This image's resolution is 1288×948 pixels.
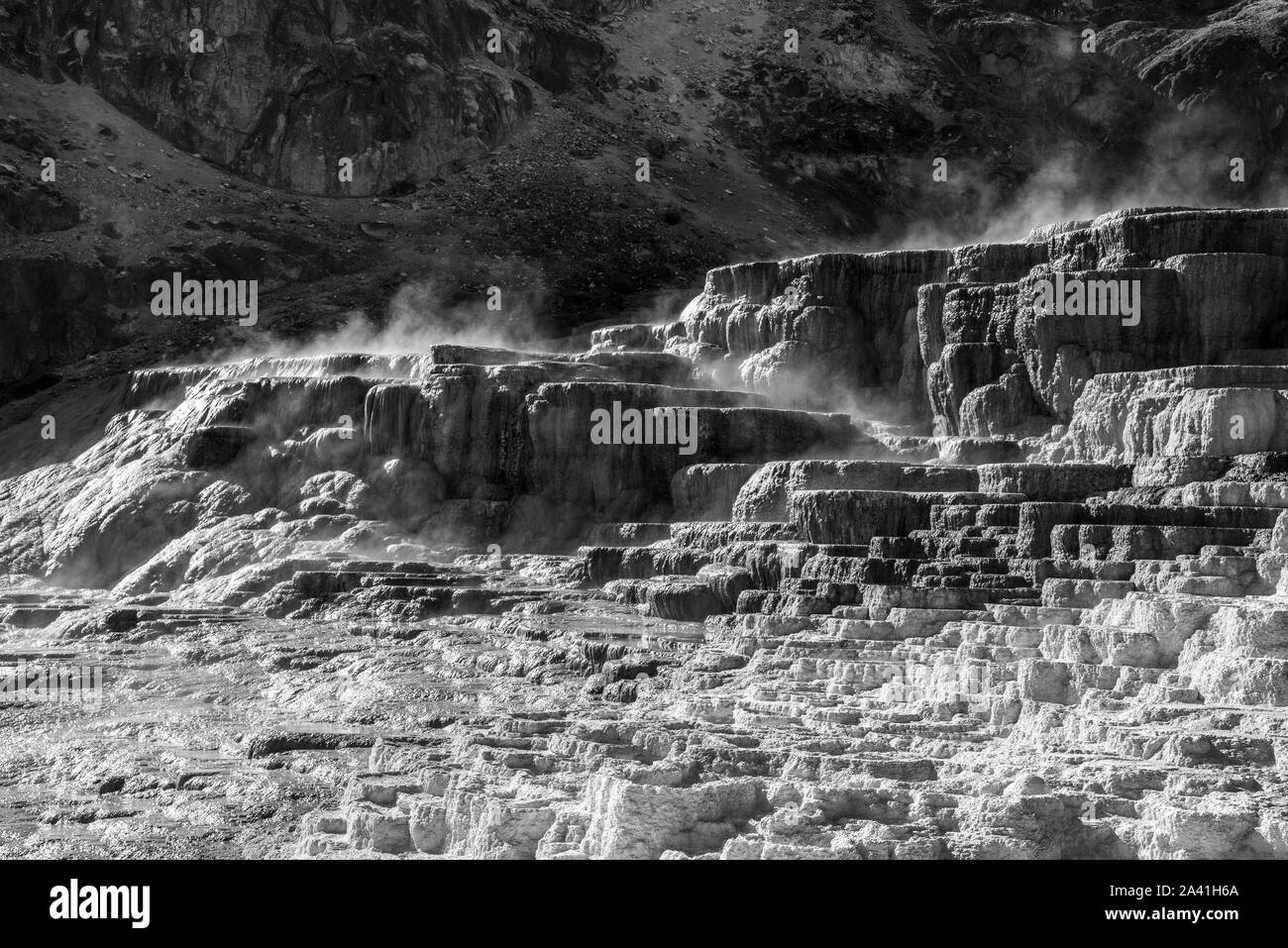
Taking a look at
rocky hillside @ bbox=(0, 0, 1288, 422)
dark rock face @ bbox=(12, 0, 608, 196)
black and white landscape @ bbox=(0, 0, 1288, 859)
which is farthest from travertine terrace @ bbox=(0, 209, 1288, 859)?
dark rock face @ bbox=(12, 0, 608, 196)

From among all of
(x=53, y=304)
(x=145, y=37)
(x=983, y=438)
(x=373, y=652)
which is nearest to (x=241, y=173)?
(x=145, y=37)

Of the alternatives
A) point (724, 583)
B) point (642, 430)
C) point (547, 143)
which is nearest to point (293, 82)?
point (547, 143)

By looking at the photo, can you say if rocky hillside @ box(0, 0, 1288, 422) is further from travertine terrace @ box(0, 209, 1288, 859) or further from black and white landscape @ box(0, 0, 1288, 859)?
travertine terrace @ box(0, 209, 1288, 859)

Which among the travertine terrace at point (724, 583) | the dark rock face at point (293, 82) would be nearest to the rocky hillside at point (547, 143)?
the dark rock face at point (293, 82)

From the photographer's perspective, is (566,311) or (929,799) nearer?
(929,799)

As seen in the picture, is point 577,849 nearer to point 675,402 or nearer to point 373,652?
point 373,652

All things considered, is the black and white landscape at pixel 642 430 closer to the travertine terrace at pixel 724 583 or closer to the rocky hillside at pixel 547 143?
the travertine terrace at pixel 724 583

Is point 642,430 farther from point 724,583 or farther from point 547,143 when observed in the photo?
point 547,143
